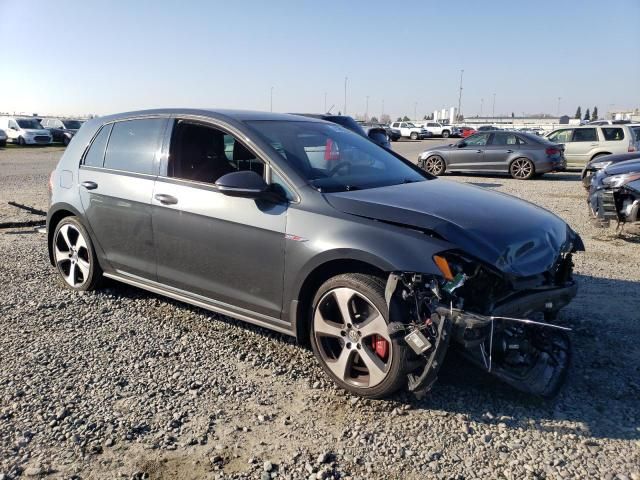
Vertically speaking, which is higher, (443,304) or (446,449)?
(443,304)

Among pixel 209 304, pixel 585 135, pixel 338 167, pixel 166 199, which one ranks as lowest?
pixel 209 304

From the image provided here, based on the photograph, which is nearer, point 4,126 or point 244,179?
point 244,179

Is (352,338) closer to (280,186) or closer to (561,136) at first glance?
(280,186)

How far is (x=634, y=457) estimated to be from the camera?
286 centimetres

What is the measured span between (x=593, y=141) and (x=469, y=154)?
A: 4079 millimetres

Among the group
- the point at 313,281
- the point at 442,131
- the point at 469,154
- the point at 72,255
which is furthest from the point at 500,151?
the point at 442,131

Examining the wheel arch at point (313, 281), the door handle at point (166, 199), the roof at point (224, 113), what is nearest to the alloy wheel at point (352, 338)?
the wheel arch at point (313, 281)

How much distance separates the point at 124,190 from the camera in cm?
471

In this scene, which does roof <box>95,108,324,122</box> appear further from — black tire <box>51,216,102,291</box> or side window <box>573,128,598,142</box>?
side window <box>573,128,598,142</box>

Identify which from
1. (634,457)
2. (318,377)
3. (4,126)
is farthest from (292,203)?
(4,126)

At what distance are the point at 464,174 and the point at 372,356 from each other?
1583 centimetres

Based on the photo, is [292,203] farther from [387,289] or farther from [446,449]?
[446,449]

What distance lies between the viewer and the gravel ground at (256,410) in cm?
281

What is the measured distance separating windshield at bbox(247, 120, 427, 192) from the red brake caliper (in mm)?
1044
